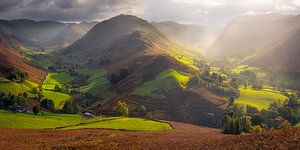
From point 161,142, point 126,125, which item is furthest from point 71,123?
point 161,142

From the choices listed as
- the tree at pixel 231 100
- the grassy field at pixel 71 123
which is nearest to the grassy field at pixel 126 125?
the grassy field at pixel 71 123

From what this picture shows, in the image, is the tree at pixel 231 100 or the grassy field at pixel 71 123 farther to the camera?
the tree at pixel 231 100

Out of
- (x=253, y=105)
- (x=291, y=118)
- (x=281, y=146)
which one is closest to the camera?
(x=281, y=146)

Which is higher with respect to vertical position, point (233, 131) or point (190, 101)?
point (190, 101)

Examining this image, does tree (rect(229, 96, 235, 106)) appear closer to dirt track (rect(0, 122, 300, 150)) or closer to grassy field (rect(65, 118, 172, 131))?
grassy field (rect(65, 118, 172, 131))

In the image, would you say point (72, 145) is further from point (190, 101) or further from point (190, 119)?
point (190, 101)

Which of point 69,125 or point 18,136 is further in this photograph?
point 69,125

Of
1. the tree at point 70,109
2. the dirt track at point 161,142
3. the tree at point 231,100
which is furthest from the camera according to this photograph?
the tree at point 231,100

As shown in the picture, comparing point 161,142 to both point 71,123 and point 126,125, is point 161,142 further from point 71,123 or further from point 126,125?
point 71,123

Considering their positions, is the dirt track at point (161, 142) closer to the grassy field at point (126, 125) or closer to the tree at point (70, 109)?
the grassy field at point (126, 125)

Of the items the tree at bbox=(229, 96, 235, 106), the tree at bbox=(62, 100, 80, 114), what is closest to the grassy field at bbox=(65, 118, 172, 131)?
the tree at bbox=(62, 100, 80, 114)

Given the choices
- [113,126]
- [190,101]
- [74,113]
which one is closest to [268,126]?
[190,101]
